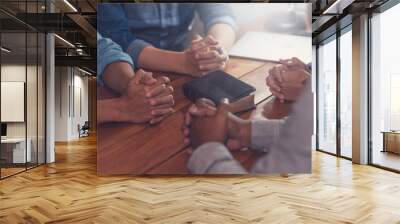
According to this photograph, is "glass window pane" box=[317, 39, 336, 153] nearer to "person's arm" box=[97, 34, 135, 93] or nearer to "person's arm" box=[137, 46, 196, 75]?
"person's arm" box=[137, 46, 196, 75]

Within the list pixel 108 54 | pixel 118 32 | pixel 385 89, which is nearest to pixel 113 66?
pixel 108 54

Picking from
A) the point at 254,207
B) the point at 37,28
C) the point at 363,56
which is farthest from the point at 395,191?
the point at 37,28

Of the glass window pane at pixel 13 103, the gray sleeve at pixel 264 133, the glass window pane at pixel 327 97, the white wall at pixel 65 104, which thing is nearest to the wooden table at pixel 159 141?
the gray sleeve at pixel 264 133

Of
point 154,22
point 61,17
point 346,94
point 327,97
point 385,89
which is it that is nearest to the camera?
point 154,22

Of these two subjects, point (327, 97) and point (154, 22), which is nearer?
point (154, 22)

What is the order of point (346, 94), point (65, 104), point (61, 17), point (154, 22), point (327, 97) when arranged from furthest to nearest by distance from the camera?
point (65, 104) → point (327, 97) → point (346, 94) → point (61, 17) → point (154, 22)

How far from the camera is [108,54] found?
6031 mm

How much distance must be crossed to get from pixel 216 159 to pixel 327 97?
18.3ft

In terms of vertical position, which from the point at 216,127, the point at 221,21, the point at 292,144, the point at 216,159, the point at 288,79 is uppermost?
the point at 221,21

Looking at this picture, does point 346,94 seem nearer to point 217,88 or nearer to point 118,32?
point 217,88

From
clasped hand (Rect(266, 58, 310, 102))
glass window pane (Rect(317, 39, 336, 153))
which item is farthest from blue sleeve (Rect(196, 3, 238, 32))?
glass window pane (Rect(317, 39, 336, 153))

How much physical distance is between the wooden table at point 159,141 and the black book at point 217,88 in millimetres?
87

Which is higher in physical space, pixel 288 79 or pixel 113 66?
pixel 113 66

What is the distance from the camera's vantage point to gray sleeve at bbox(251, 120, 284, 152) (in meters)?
6.02
